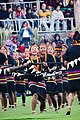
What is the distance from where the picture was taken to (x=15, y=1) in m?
32.6

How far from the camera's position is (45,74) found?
1739 centimetres

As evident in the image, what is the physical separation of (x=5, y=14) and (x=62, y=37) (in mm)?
2915

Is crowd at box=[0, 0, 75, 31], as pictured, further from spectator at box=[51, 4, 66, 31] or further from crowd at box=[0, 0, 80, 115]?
crowd at box=[0, 0, 80, 115]

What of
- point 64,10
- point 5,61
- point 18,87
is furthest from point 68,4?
point 5,61

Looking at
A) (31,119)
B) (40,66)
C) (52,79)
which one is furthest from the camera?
(52,79)

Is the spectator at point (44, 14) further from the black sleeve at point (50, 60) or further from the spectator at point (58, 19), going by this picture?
the black sleeve at point (50, 60)

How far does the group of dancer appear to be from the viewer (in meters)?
15.9

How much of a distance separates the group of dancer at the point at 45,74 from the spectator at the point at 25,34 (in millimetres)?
8797

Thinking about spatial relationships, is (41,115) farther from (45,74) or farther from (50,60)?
(50,60)

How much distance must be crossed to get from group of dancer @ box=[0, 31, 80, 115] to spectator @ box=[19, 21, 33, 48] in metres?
8.80

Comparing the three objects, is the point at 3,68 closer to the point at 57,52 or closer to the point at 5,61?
the point at 5,61

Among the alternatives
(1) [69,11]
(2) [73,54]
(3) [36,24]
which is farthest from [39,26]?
(2) [73,54]

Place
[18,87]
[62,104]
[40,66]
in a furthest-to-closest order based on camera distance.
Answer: [18,87] → [62,104] → [40,66]

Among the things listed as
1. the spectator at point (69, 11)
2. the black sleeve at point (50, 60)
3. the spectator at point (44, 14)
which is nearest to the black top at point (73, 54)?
the black sleeve at point (50, 60)
